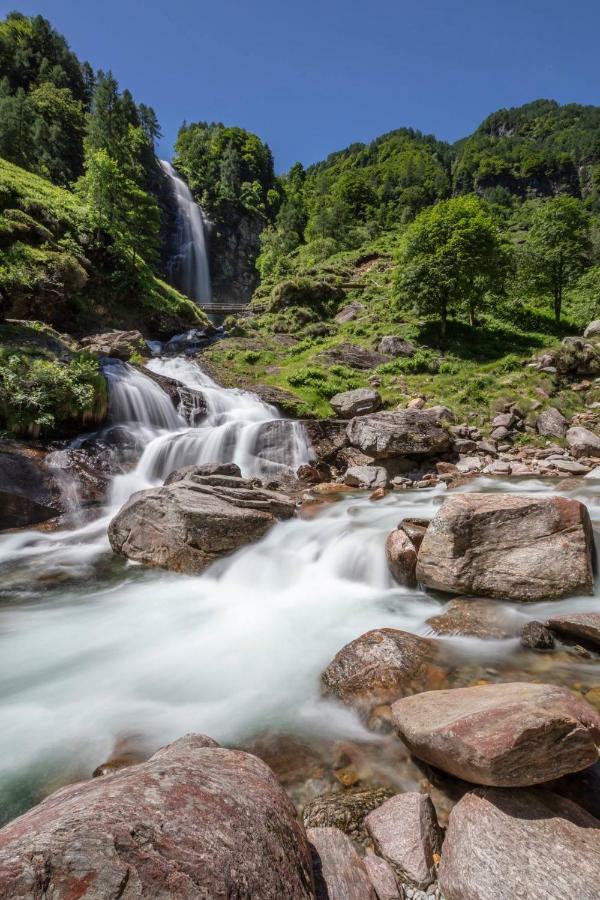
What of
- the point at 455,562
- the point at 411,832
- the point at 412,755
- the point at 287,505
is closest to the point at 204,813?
the point at 411,832

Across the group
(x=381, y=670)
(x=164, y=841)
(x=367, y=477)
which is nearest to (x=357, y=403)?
(x=367, y=477)

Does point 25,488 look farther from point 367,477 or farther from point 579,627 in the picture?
point 579,627

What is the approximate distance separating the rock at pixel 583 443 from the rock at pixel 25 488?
687 inches

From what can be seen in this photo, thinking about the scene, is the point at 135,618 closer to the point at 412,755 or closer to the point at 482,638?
the point at 412,755

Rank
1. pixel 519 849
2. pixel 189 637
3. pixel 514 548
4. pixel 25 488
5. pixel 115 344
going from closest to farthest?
pixel 519 849 → pixel 514 548 → pixel 189 637 → pixel 25 488 → pixel 115 344

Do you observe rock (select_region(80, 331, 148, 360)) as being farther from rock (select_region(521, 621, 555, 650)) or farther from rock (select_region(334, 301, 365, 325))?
rock (select_region(521, 621, 555, 650))

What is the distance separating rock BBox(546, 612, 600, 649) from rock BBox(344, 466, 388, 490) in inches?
341

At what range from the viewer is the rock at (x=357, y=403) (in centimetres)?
1838

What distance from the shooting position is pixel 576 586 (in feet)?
17.9

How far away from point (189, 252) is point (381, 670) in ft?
235

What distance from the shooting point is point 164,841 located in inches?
66.6

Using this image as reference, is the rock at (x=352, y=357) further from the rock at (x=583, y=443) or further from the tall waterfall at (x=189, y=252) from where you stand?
the tall waterfall at (x=189, y=252)

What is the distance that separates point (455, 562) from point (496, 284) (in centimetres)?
2609

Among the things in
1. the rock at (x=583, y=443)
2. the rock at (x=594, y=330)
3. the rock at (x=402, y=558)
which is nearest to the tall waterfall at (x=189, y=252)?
the rock at (x=594, y=330)
